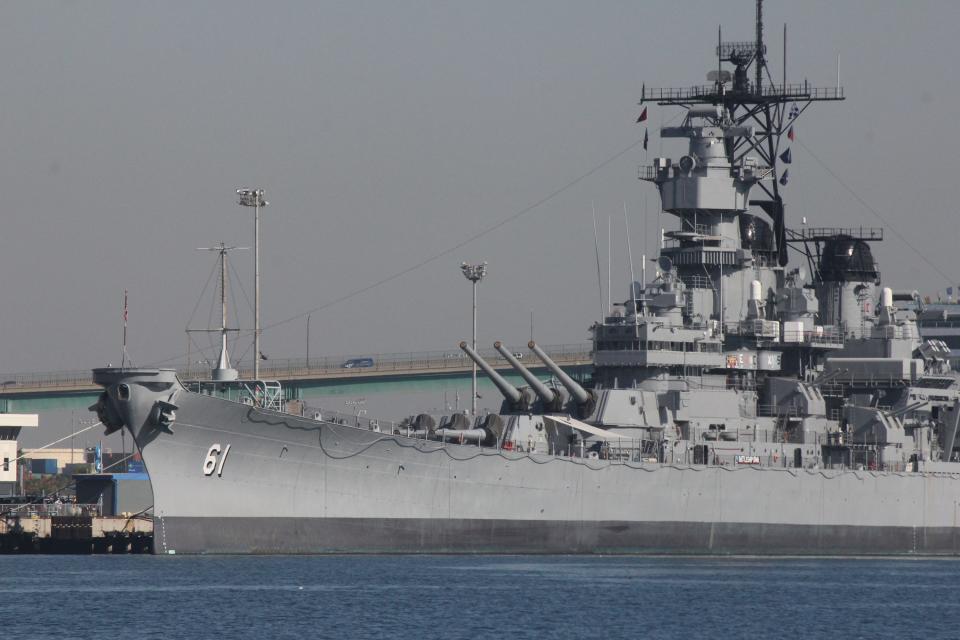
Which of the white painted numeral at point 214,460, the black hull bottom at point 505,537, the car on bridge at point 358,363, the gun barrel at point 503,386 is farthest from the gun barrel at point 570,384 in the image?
the car on bridge at point 358,363

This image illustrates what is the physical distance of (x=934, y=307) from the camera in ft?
291

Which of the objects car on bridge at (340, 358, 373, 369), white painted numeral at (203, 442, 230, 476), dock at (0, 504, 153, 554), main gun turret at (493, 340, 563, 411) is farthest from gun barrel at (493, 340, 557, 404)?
car on bridge at (340, 358, 373, 369)

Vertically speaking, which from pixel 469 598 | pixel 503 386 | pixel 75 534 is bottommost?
pixel 469 598

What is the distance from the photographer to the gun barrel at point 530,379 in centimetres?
5580

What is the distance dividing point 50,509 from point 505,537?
22.0 meters

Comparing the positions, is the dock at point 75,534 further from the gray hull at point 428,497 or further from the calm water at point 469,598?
the gray hull at point 428,497

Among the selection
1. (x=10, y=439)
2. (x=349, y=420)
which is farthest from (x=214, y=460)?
(x=10, y=439)

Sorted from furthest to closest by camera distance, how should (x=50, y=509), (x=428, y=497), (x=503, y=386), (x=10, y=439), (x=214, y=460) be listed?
(x=10, y=439), (x=50, y=509), (x=503, y=386), (x=428, y=497), (x=214, y=460)

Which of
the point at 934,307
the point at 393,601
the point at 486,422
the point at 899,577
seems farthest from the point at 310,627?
the point at 934,307

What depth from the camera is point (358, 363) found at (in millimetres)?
95188

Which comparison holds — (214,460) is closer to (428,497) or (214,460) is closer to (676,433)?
(428,497)

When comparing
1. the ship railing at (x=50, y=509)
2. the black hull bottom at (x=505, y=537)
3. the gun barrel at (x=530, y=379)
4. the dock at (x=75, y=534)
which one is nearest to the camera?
the black hull bottom at (x=505, y=537)

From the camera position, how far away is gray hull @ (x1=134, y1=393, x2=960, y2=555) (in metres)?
51.0

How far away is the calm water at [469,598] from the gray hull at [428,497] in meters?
0.84
